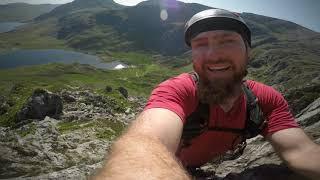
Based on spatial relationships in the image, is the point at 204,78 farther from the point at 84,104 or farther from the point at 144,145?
the point at 84,104

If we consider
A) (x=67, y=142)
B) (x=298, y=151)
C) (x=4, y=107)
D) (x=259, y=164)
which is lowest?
(x=4, y=107)

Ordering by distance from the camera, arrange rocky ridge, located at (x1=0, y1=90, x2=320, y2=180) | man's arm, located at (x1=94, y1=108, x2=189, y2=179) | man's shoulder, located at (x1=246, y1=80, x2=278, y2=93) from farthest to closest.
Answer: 1. rocky ridge, located at (x1=0, y1=90, x2=320, y2=180)
2. man's shoulder, located at (x1=246, y1=80, x2=278, y2=93)
3. man's arm, located at (x1=94, y1=108, x2=189, y2=179)

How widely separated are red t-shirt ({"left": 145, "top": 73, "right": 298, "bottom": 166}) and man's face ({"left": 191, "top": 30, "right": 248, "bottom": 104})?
287 millimetres

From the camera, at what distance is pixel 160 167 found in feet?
11.7

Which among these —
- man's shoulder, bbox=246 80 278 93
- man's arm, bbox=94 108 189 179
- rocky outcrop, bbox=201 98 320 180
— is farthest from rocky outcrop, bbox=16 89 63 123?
man's arm, bbox=94 108 189 179

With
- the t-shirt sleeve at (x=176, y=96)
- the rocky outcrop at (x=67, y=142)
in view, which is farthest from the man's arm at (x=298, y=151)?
the rocky outcrop at (x=67, y=142)

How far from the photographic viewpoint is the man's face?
621 cm

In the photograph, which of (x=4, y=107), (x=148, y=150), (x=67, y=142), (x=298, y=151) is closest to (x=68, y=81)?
(x=4, y=107)

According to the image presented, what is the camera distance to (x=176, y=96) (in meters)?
5.44

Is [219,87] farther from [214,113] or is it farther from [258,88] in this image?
[258,88]

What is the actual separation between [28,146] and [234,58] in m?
37.8

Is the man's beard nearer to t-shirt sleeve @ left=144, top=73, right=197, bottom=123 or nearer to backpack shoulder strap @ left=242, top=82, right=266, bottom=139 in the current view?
t-shirt sleeve @ left=144, top=73, right=197, bottom=123

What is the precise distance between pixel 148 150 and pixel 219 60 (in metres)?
2.82

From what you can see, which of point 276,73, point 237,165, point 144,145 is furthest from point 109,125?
point 276,73
